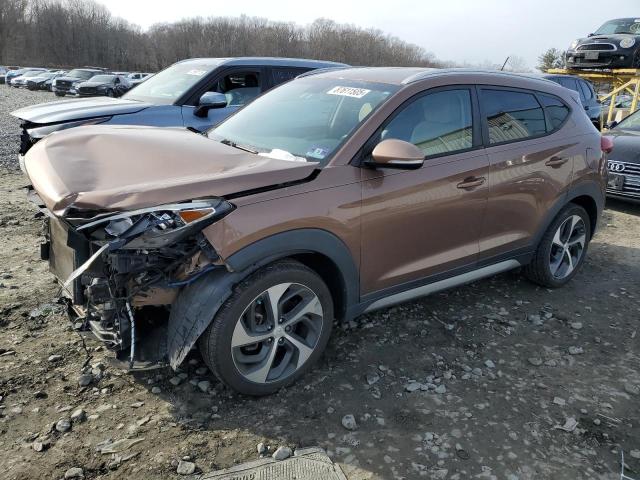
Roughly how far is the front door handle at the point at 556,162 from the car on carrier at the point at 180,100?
9.49 ft

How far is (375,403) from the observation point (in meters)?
2.91

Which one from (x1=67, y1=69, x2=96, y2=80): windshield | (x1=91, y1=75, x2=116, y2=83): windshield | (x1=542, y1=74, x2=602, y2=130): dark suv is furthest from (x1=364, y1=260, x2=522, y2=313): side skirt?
(x1=67, y1=69, x2=96, y2=80): windshield

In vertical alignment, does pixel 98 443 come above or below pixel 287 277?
below

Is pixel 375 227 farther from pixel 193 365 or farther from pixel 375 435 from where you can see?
pixel 193 365

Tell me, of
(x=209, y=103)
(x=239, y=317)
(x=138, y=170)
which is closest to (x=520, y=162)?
(x=239, y=317)

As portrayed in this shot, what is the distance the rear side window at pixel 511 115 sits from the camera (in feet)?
12.3

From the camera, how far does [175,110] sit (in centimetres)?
591

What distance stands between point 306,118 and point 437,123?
89 cm

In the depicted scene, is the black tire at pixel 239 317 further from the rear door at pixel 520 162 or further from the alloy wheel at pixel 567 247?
the alloy wheel at pixel 567 247

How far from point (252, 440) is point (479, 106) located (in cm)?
271

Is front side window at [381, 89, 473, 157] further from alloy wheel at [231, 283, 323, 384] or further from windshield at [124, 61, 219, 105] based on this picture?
windshield at [124, 61, 219, 105]

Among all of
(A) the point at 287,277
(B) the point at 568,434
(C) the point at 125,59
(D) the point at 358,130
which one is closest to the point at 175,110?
(D) the point at 358,130

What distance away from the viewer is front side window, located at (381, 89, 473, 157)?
3283mm

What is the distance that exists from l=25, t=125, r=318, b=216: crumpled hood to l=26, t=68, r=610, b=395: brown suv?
1 cm
